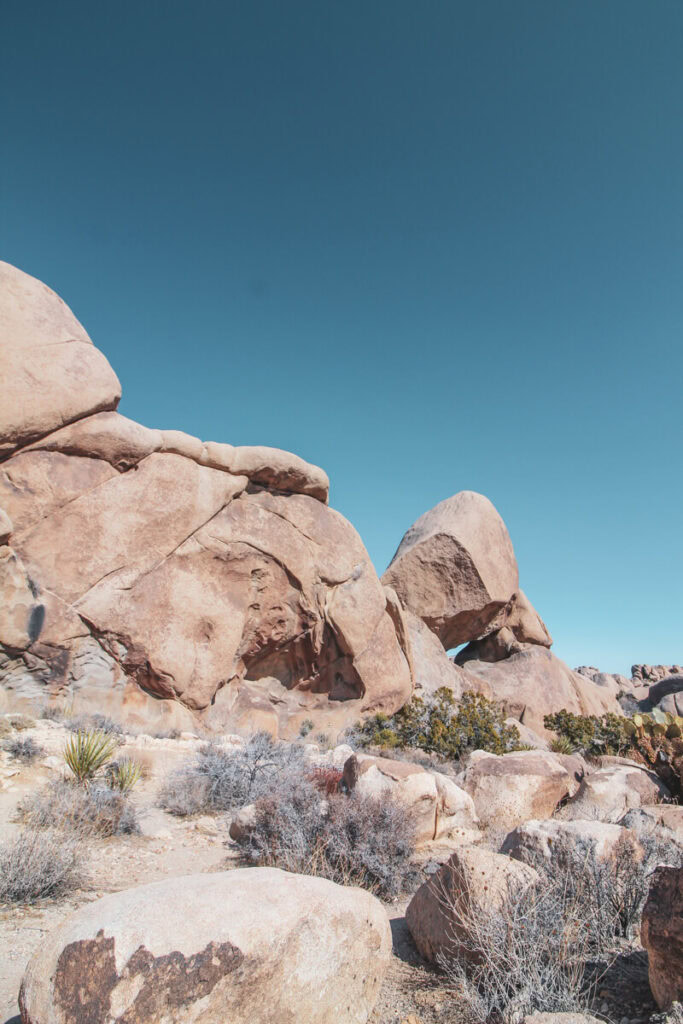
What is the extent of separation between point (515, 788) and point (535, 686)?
50.7ft

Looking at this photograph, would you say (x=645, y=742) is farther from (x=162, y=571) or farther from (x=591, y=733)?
(x=162, y=571)

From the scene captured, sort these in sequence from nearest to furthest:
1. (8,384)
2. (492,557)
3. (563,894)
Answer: (563,894) < (8,384) < (492,557)

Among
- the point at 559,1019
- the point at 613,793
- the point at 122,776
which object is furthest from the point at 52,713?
the point at 559,1019

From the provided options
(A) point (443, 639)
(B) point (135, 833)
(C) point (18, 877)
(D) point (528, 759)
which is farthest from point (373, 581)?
(C) point (18, 877)

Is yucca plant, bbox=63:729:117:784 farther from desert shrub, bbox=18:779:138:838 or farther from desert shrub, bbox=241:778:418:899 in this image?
desert shrub, bbox=241:778:418:899

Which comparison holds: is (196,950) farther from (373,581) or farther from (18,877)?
(373,581)

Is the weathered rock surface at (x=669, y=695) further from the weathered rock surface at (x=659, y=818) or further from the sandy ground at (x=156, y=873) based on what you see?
the sandy ground at (x=156, y=873)

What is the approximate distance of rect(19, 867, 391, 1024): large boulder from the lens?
8.54ft

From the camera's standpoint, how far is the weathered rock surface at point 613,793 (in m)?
7.70

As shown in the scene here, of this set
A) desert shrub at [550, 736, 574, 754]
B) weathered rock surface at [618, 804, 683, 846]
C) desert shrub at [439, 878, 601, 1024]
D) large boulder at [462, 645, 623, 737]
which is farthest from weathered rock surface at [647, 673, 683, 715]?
desert shrub at [439, 878, 601, 1024]

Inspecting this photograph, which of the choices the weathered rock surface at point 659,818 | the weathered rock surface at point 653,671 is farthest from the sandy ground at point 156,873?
the weathered rock surface at point 653,671

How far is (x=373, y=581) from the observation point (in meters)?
17.1

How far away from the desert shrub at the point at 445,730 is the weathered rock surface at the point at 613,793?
4.74m

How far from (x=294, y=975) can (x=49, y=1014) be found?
106 centimetres
